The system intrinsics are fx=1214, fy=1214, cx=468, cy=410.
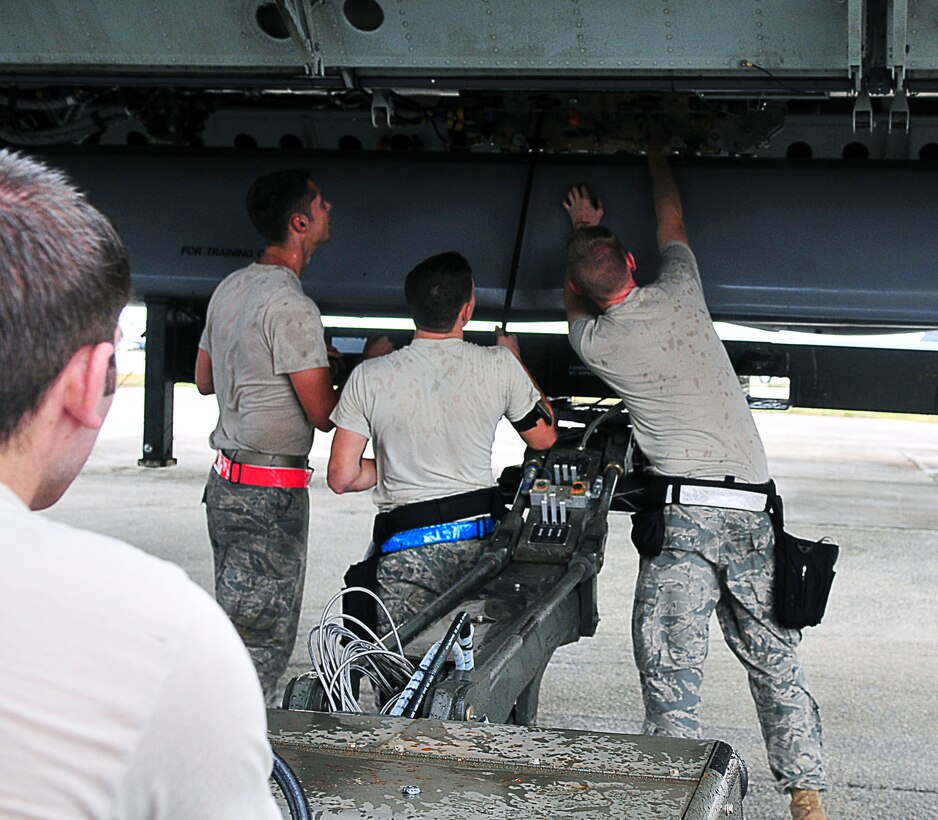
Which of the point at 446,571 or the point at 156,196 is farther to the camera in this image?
the point at 156,196

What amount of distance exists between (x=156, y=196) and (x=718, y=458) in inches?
90.3

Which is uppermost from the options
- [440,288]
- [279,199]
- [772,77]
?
[772,77]

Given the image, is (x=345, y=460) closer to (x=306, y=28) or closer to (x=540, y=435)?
(x=540, y=435)

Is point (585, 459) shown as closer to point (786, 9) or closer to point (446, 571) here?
point (446, 571)

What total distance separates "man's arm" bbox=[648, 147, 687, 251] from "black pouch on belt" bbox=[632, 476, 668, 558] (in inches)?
29.8

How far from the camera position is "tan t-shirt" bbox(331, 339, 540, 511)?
3215mm

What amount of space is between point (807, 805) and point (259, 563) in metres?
1.70

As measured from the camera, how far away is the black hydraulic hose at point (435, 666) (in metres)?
2.09

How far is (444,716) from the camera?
2.04 meters

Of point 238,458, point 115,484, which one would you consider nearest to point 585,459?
point 238,458

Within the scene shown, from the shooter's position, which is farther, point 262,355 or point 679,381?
point 262,355

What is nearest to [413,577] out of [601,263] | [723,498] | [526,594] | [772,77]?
[526,594]

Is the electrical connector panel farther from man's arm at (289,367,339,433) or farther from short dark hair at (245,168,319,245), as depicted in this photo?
short dark hair at (245,168,319,245)

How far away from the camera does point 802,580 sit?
3275 mm
